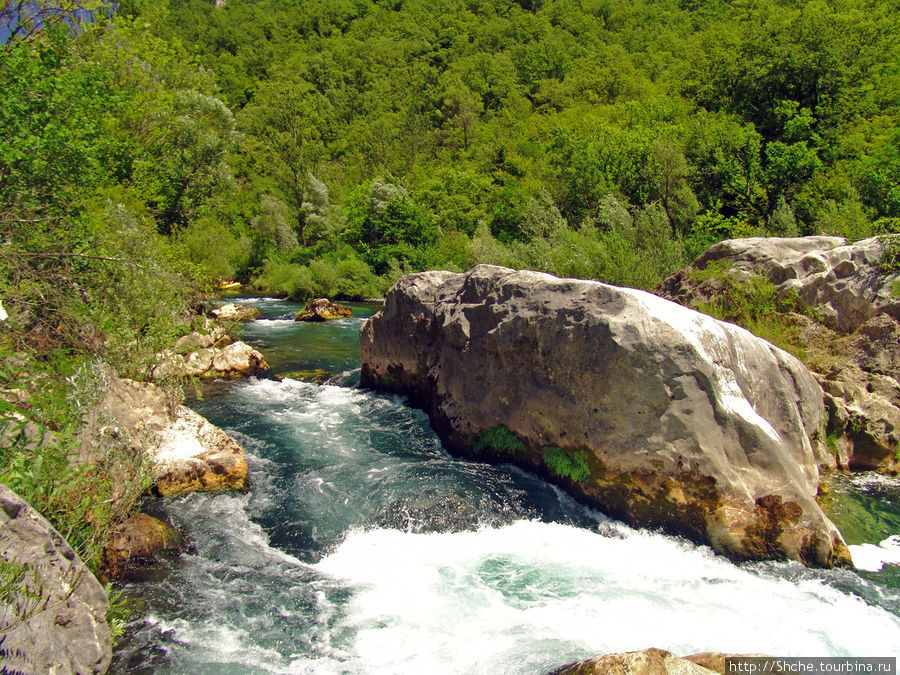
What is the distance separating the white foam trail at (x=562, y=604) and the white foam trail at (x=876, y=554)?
3.27 feet

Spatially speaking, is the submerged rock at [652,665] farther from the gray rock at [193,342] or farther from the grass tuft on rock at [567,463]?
the gray rock at [193,342]

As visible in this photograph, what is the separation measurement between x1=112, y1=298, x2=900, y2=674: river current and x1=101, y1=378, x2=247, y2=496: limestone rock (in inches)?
12.6

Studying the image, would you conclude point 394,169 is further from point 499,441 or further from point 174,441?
point 174,441

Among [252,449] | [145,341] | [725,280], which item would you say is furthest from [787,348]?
[145,341]

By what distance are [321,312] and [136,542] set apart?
19.5 metres

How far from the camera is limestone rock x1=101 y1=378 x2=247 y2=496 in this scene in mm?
7754

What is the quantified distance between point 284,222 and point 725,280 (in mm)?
38830

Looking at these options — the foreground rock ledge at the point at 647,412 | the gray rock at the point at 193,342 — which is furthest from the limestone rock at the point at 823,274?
the gray rock at the point at 193,342

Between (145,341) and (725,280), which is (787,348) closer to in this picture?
(725,280)

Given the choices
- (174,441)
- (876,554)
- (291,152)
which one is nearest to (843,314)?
(876,554)

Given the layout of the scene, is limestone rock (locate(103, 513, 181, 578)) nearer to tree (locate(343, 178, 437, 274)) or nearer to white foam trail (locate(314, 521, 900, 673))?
white foam trail (locate(314, 521, 900, 673))

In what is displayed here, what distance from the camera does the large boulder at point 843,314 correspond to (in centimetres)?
930

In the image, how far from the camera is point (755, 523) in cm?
661

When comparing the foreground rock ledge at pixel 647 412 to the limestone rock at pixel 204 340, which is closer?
the foreground rock ledge at pixel 647 412
